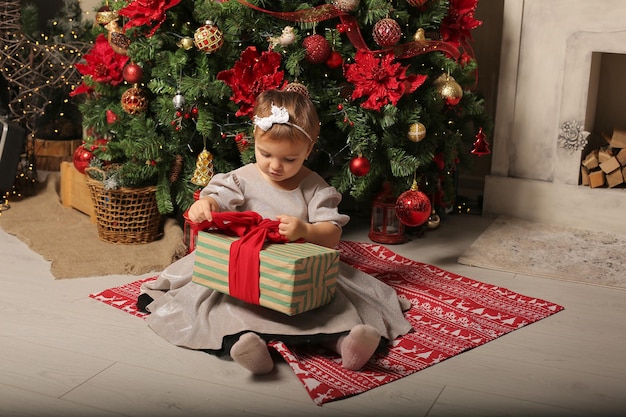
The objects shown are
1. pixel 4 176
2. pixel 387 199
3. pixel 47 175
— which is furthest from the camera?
pixel 47 175

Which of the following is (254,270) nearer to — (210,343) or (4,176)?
(210,343)

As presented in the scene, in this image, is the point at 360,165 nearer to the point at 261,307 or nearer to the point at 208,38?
the point at 208,38

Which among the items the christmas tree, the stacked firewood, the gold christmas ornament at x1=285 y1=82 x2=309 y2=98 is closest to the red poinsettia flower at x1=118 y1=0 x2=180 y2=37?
the christmas tree

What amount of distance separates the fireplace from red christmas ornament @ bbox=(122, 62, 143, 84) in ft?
4.91

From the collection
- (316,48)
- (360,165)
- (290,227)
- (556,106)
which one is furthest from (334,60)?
(556,106)

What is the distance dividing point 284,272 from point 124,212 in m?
1.18

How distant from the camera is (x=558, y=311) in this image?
2387mm

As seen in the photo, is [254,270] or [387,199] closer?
[254,270]

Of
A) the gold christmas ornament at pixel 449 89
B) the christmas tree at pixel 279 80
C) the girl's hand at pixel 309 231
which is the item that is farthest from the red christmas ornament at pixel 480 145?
the girl's hand at pixel 309 231

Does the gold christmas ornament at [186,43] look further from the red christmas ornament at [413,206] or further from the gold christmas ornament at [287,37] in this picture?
the red christmas ornament at [413,206]

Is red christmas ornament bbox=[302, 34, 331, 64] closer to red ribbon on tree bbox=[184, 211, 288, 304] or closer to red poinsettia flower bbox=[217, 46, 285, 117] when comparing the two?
red poinsettia flower bbox=[217, 46, 285, 117]

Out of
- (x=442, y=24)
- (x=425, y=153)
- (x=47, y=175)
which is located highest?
(x=442, y=24)

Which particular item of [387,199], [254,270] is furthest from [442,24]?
[254,270]

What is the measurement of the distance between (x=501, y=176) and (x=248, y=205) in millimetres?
1608
